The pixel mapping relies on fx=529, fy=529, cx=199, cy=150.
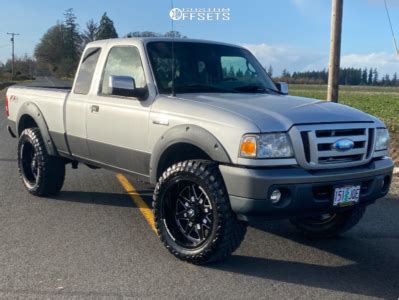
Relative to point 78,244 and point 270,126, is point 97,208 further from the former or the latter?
point 270,126

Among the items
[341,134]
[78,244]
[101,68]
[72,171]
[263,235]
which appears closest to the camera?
[341,134]

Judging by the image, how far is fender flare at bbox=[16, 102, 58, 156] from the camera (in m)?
6.56

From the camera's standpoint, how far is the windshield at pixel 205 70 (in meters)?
5.20

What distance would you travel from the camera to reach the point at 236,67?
5.74m

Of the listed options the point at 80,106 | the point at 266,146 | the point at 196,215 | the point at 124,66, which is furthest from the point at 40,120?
the point at 266,146

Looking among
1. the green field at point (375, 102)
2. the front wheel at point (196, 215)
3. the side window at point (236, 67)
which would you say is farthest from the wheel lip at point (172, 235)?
the green field at point (375, 102)

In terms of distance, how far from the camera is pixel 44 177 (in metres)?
6.60

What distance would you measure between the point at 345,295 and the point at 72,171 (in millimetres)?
5742

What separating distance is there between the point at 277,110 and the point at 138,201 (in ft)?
9.49

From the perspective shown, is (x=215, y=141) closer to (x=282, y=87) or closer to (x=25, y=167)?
(x=282, y=87)

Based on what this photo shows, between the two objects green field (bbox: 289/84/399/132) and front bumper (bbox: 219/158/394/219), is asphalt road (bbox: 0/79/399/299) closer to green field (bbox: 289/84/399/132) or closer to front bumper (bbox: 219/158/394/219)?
front bumper (bbox: 219/158/394/219)

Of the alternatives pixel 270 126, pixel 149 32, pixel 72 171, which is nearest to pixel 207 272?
pixel 270 126

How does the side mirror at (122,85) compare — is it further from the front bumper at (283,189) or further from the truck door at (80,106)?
the front bumper at (283,189)

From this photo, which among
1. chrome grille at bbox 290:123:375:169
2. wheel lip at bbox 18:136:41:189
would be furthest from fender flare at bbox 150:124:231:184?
wheel lip at bbox 18:136:41:189
